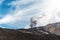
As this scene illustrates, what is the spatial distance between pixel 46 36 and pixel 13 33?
15.7 ft

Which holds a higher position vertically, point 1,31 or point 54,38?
point 1,31

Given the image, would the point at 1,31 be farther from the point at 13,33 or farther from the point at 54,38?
the point at 54,38

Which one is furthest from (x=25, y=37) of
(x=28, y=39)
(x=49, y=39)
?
(x=49, y=39)

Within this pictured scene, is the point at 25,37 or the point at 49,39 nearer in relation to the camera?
the point at 25,37

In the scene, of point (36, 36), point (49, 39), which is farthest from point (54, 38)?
point (36, 36)

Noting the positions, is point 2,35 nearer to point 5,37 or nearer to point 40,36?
point 5,37

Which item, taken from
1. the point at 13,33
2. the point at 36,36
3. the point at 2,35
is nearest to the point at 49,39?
the point at 36,36

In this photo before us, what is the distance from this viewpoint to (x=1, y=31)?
20641 millimetres

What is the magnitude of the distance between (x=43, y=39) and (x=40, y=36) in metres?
0.58

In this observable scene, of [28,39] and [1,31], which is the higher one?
[1,31]

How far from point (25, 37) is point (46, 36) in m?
3.30

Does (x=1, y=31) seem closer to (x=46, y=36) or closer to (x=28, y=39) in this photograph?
(x=28, y=39)

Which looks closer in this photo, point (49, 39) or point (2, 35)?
point (2, 35)

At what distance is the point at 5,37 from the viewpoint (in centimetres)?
2016
